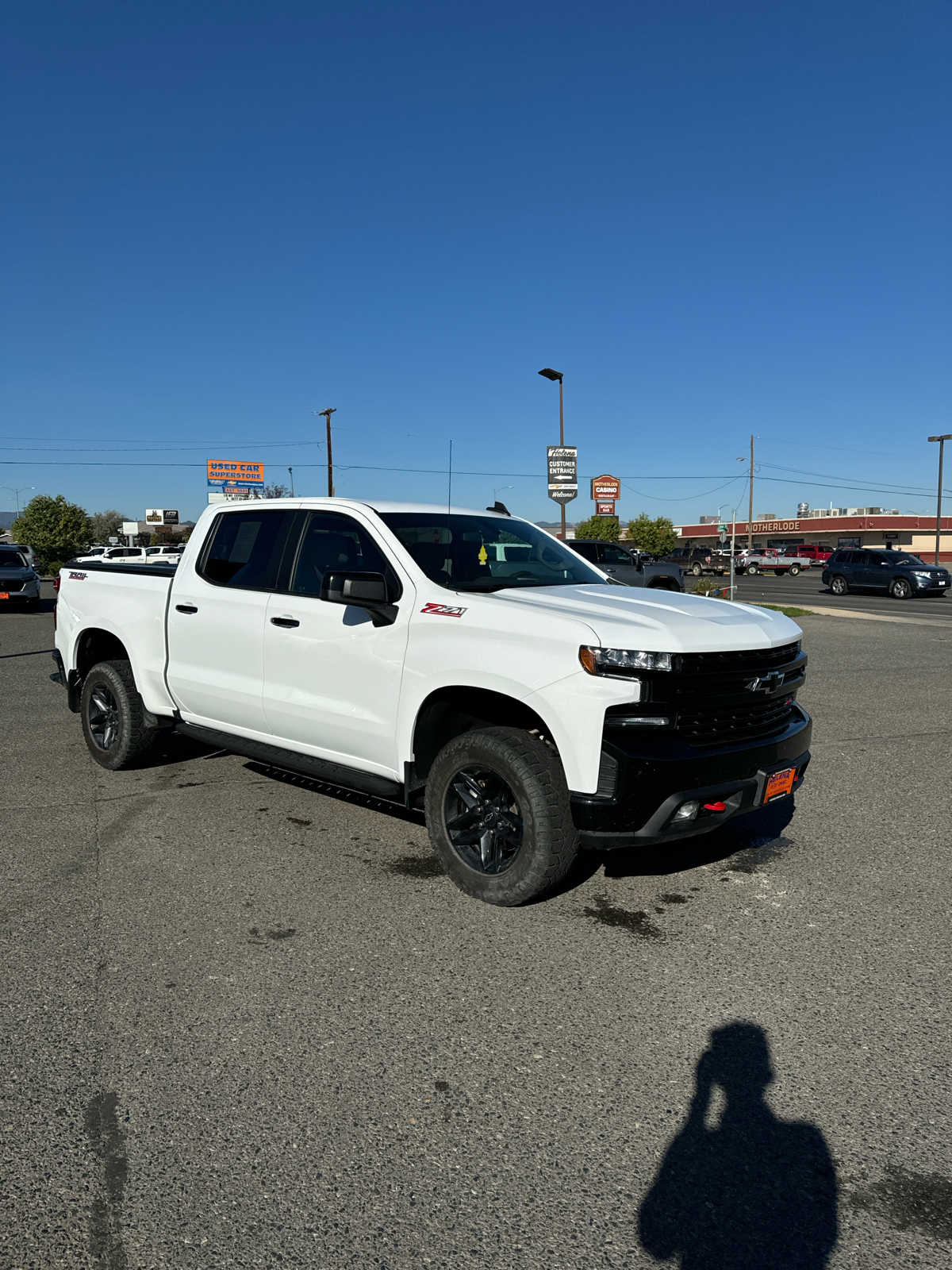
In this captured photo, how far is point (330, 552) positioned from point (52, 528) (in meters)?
69.8

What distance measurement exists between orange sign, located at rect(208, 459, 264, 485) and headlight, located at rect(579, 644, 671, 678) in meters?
54.4

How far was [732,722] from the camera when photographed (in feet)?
14.3

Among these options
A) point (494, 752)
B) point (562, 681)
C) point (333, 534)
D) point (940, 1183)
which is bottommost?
point (940, 1183)

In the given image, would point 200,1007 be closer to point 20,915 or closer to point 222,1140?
point 222,1140

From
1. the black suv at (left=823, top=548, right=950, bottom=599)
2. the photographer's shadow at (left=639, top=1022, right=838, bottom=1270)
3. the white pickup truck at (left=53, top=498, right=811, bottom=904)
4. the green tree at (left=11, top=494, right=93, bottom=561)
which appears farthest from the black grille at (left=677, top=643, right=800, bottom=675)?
the green tree at (left=11, top=494, right=93, bottom=561)

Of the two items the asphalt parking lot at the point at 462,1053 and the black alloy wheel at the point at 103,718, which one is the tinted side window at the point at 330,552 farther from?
the black alloy wheel at the point at 103,718

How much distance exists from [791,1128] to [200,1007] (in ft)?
6.73

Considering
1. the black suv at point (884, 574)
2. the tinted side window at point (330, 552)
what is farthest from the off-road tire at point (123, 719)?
the black suv at point (884, 574)

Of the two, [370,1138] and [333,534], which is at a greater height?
[333,534]

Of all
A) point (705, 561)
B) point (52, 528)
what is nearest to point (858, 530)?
point (705, 561)

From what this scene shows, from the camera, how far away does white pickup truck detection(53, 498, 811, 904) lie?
4031 millimetres

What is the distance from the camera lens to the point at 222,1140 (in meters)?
2.71

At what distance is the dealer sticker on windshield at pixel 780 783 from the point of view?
441cm

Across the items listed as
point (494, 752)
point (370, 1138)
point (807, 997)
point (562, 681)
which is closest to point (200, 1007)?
point (370, 1138)
